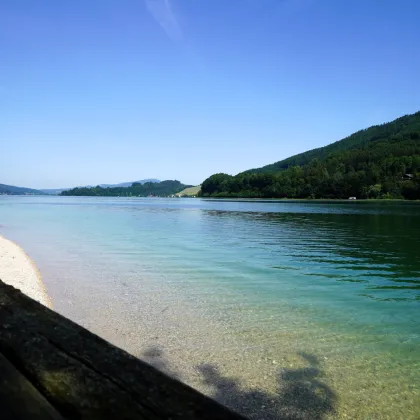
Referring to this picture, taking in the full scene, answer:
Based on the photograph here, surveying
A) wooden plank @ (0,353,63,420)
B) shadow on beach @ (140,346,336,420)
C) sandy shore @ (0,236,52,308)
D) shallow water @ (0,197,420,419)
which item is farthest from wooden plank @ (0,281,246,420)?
sandy shore @ (0,236,52,308)

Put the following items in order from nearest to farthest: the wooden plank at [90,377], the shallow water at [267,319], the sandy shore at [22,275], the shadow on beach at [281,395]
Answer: the wooden plank at [90,377] → the shadow on beach at [281,395] → the shallow water at [267,319] → the sandy shore at [22,275]

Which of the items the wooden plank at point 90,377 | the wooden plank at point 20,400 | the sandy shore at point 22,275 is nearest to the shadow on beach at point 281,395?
the wooden plank at point 90,377

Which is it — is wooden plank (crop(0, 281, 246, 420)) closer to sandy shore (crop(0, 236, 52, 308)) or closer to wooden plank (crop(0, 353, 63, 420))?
wooden plank (crop(0, 353, 63, 420))

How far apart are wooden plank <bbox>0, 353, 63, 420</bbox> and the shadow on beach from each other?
18.4 feet

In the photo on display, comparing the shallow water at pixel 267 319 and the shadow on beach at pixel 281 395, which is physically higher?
the shadow on beach at pixel 281 395

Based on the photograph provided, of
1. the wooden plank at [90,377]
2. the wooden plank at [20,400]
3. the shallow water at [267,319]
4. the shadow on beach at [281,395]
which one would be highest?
the wooden plank at [90,377]

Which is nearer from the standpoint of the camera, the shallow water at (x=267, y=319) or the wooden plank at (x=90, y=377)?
the wooden plank at (x=90, y=377)

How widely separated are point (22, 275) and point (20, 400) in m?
17.7

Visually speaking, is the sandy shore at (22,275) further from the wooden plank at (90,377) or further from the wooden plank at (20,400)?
the wooden plank at (20,400)

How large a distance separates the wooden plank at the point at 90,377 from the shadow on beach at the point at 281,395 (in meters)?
5.42

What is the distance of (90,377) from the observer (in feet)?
5.24

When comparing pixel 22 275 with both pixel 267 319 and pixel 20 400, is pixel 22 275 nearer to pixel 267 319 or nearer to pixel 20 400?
pixel 267 319

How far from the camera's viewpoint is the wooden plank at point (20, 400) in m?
1.46

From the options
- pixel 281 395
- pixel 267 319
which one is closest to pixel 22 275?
pixel 267 319
